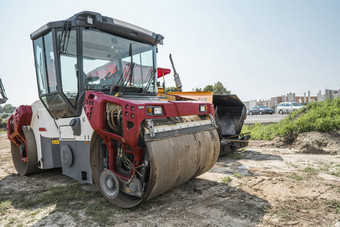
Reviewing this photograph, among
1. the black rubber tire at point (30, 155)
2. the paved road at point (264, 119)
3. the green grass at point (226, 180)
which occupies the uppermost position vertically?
the black rubber tire at point (30, 155)

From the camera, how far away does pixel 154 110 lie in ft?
10.3

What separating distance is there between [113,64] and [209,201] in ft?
8.33

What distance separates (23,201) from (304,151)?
6.49 meters

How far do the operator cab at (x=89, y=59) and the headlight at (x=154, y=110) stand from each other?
0.92 m

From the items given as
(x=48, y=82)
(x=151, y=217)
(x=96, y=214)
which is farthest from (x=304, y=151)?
(x=48, y=82)

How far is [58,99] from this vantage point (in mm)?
4191

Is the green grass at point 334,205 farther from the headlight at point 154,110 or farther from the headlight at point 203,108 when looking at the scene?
the headlight at point 154,110

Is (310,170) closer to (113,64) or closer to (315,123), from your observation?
(315,123)

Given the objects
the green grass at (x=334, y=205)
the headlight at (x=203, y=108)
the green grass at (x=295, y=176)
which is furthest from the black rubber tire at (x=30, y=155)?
the green grass at (x=334, y=205)

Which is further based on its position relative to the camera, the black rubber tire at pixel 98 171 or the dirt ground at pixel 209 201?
the black rubber tire at pixel 98 171

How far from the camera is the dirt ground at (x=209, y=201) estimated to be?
296 centimetres

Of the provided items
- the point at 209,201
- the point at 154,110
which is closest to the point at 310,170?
the point at 209,201

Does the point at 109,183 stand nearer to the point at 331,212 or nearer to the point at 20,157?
the point at 331,212

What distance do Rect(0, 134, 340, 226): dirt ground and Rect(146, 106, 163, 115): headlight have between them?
123cm
